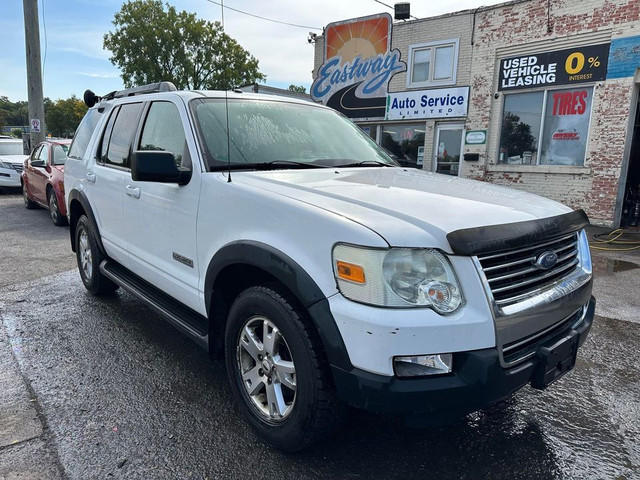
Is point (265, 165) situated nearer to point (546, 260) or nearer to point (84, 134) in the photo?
point (546, 260)

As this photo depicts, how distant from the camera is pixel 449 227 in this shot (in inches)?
79.0

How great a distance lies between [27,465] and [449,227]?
7.67 feet

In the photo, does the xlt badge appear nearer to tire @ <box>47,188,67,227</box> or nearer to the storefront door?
tire @ <box>47,188,67,227</box>

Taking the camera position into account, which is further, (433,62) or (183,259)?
(433,62)

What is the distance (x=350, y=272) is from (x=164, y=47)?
36545 mm

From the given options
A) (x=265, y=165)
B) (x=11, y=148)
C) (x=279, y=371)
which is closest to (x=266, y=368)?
(x=279, y=371)

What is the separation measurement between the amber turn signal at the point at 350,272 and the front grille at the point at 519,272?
0.52m

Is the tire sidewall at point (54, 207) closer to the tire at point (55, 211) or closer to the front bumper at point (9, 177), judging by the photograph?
the tire at point (55, 211)

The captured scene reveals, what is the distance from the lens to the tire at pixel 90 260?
4.59 meters

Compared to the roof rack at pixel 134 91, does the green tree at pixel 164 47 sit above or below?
above

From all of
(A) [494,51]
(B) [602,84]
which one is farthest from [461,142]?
(B) [602,84]

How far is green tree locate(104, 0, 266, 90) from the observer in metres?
33.2

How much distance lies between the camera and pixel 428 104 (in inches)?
503

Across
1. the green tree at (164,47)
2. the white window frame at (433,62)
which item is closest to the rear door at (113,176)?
the white window frame at (433,62)
